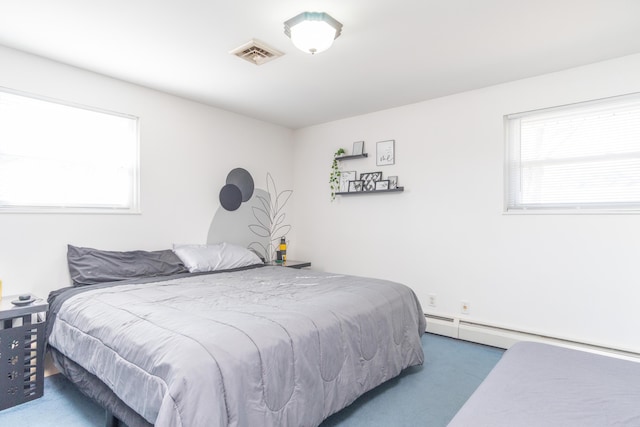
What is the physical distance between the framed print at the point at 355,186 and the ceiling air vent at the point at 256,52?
192cm

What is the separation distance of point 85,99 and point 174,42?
1122 mm

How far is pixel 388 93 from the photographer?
350 centimetres

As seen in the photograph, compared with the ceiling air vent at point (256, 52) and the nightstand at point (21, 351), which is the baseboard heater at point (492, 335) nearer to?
the ceiling air vent at point (256, 52)

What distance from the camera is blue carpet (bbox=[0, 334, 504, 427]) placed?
1990mm

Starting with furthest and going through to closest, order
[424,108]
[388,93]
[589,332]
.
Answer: [424,108] → [388,93] → [589,332]

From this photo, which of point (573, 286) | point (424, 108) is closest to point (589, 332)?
point (573, 286)

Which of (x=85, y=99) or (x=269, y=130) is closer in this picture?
(x=85, y=99)

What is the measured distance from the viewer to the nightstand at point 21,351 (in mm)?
2092

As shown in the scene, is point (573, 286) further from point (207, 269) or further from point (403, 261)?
point (207, 269)

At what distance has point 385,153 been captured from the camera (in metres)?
4.03

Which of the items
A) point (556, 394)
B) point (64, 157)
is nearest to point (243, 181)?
point (64, 157)

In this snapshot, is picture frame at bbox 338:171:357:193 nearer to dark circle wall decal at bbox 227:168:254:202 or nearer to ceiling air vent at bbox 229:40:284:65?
dark circle wall decal at bbox 227:168:254:202

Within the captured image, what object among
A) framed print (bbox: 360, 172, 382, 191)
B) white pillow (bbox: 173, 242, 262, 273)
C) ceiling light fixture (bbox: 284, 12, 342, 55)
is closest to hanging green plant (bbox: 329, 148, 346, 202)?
framed print (bbox: 360, 172, 382, 191)

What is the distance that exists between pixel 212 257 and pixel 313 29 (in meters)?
2.27
